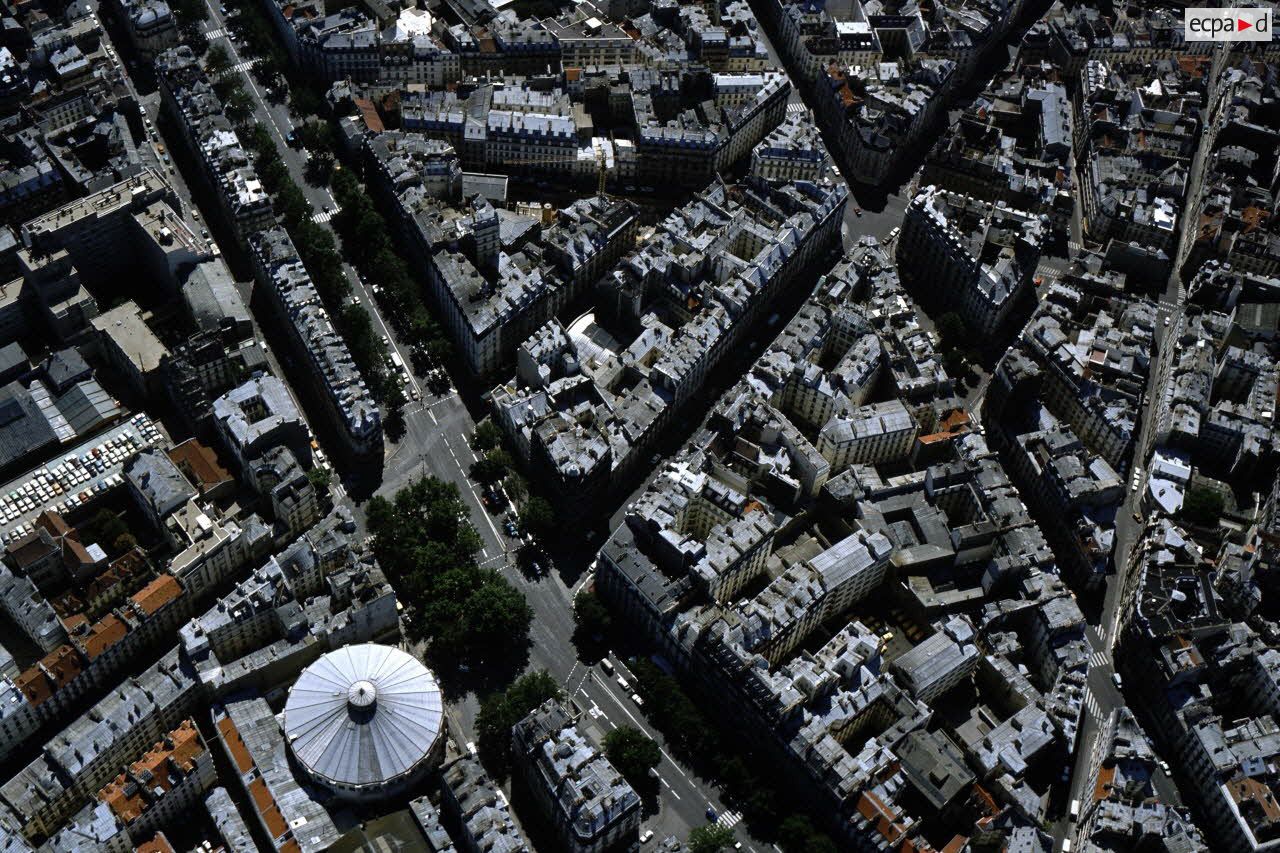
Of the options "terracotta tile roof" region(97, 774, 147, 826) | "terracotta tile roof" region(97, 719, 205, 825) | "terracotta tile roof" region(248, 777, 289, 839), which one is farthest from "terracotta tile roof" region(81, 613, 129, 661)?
"terracotta tile roof" region(248, 777, 289, 839)

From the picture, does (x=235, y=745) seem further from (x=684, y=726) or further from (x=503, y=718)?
(x=684, y=726)

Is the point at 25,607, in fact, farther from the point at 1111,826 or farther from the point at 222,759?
the point at 1111,826

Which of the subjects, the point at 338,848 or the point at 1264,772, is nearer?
the point at 338,848

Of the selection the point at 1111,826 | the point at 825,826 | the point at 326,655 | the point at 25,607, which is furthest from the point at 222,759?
the point at 1111,826

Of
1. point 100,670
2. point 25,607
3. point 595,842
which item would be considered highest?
point 25,607

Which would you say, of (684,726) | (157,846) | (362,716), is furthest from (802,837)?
(157,846)

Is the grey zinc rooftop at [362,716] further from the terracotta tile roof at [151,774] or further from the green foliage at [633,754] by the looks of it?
the green foliage at [633,754]

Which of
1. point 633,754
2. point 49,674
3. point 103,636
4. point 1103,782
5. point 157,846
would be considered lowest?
point 1103,782
